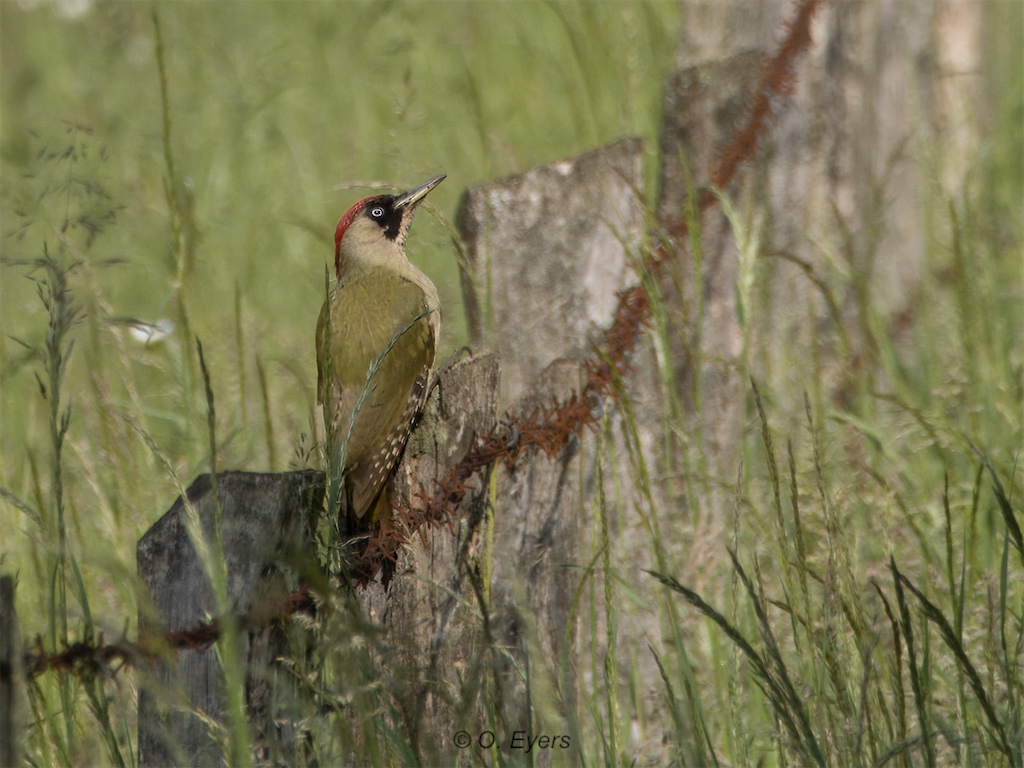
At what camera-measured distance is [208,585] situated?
188 centimetres

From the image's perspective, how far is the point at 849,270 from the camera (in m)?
3.49

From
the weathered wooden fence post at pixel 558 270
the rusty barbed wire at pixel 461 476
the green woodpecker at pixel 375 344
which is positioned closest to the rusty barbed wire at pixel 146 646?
the rusty barbed wire at pixel 461 476

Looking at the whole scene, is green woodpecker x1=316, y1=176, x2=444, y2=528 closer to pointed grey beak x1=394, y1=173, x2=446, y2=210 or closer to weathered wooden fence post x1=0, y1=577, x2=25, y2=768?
pointed grey beak x1=394, y1=173, x2=446, y2=210

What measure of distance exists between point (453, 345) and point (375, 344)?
22 centimetres

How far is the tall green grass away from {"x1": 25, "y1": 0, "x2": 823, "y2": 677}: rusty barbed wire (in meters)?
0.06

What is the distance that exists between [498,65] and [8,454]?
168 inches

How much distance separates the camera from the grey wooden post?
6.17 feet

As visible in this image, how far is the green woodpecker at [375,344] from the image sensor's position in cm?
227

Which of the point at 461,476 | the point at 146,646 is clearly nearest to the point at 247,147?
the point at 461,476

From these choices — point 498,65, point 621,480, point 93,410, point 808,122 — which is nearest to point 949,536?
point 621,480

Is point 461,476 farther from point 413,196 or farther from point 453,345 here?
point 413,196

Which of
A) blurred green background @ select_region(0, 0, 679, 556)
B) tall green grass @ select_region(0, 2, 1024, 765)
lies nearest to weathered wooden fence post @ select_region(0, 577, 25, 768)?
tall green grass @ select_region(0, 2, 1024, 765)

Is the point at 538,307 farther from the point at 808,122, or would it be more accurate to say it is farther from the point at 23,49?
the point at 23,49

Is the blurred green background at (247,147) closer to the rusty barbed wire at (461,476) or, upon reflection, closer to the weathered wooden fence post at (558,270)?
the weathered wooden fence post at (558,270)
